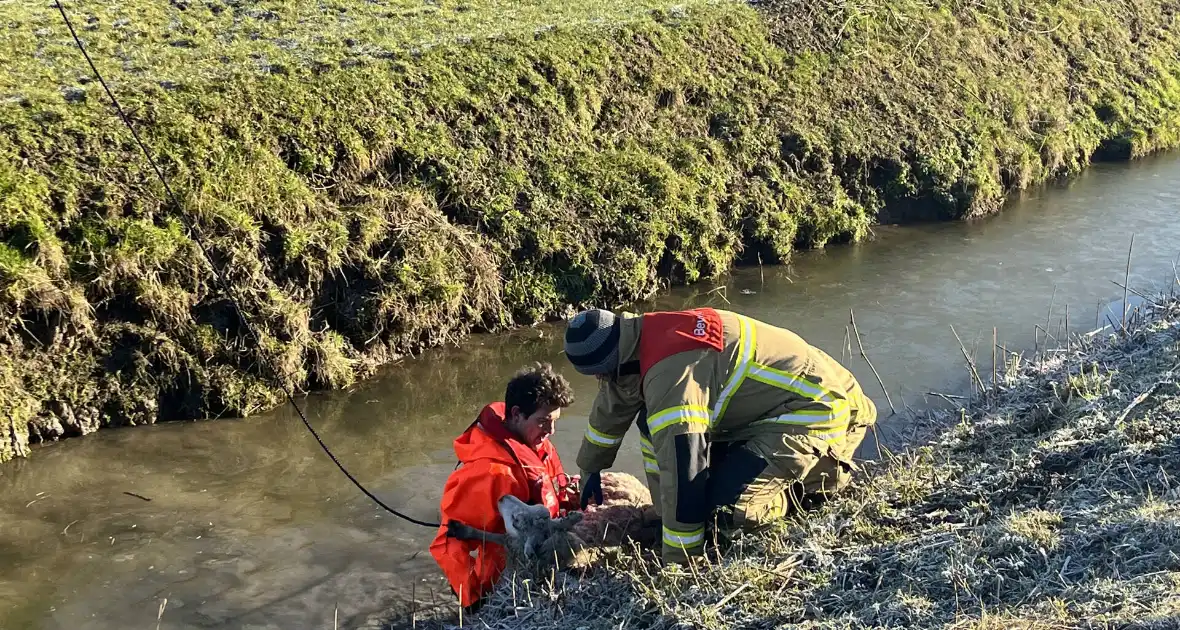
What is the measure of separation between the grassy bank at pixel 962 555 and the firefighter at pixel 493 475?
30 centimetres

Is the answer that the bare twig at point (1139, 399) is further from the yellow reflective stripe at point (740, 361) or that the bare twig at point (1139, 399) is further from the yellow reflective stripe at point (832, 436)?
the yellow reflective stripe at point (740, 361)

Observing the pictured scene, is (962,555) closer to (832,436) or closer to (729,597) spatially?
(832,436)

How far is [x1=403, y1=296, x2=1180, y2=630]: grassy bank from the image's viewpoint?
416cm

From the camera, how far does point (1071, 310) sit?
10.2 metres

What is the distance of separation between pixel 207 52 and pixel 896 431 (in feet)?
27.1

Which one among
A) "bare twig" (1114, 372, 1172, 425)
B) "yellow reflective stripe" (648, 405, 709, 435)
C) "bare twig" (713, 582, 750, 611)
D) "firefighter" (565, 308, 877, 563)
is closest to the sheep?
"firefighter" (565, 308, 877, 563)

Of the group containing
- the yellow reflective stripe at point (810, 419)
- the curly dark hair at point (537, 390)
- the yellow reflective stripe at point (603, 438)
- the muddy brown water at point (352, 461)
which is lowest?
the muddy brown water at point (352, 461)

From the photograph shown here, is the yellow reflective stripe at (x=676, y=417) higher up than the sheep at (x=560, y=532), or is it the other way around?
the yellow reflective stripe at (x=676, y=417)

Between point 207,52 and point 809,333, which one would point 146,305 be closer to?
point 207,52

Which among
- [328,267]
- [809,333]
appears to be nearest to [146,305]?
[328,267]

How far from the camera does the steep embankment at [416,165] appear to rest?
8266 mm

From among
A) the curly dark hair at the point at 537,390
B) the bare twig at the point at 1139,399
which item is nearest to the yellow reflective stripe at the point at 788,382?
the curly dark hair at the point at 537,390

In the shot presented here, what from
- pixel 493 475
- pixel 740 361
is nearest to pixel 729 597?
pixel 740 361

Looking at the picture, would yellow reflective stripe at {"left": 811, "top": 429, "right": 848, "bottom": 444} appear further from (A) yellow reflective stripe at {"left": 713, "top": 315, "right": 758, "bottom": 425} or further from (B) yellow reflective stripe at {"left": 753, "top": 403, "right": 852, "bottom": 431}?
(A) yellow reflective stripe at {"left": 713, "top": 315, "right": 758, "bottom": 425}
